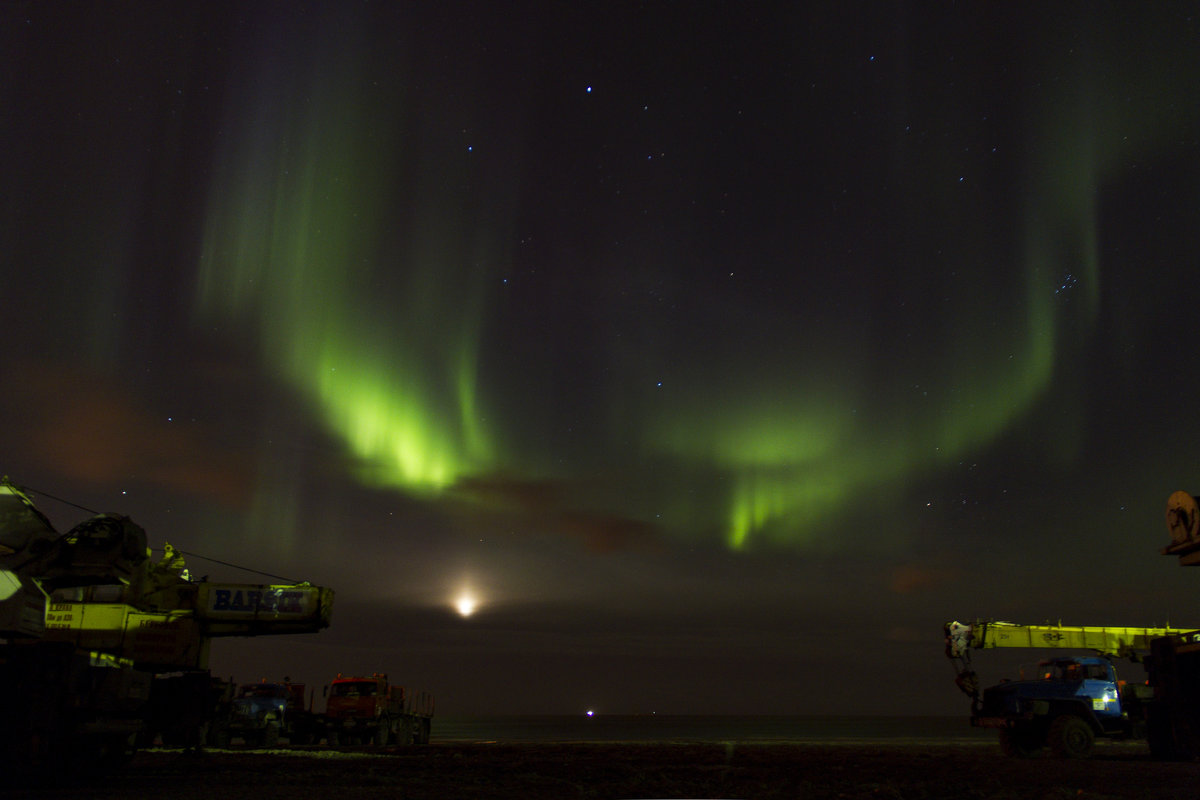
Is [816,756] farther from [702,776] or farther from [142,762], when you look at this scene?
[142,762]

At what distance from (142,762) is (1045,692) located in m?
24.9

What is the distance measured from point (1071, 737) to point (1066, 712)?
2.28 ft

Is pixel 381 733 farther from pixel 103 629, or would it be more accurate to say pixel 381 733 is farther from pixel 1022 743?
pixel 1022 743

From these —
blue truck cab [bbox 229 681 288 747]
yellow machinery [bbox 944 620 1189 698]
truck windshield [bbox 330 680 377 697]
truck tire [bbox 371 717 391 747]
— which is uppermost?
yellow machinery [bbox 944 620 1189 698]

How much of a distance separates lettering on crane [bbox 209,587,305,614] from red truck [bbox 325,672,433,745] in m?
12.3

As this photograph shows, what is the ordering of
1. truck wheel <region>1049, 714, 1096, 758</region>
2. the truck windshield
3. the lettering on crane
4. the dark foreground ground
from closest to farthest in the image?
the dark foreground ground → the lettering on crane → truck wheel <region>1049, 714, 1096, 758</region> → the truck windshield

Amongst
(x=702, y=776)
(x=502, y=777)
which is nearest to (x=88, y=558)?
(x=502, y=777)

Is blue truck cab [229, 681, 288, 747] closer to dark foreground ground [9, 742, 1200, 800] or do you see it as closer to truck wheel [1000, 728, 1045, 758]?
dark foreground ground [9, 742, 1200, 800]

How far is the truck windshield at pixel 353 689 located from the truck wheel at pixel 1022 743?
23.4 metres

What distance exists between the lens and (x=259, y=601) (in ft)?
76.4

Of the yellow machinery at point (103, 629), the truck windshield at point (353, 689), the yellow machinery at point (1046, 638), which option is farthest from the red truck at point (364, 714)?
the yellow machinery at point (1046, 638)

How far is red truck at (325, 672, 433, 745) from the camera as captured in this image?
110 ft

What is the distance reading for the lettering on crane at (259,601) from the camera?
75.7 ft

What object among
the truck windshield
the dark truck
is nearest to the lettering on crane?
the dark truck
